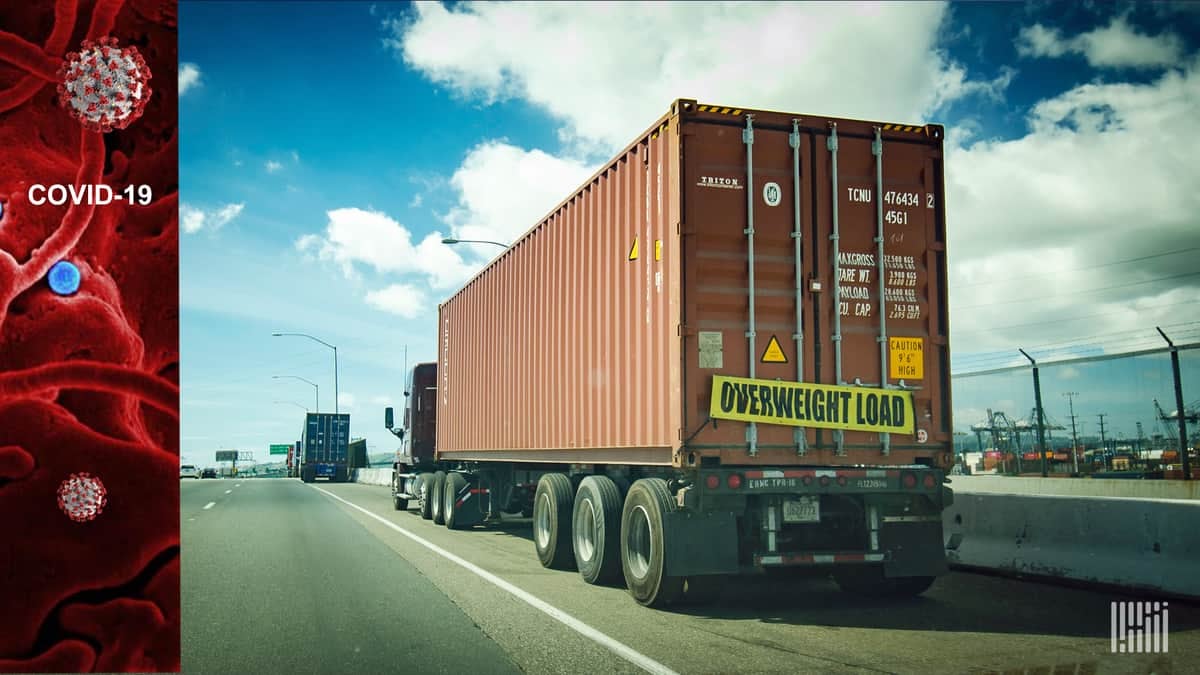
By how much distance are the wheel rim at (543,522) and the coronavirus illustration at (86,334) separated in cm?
840

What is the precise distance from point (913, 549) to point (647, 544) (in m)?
2.32

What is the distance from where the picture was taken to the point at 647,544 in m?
8.84

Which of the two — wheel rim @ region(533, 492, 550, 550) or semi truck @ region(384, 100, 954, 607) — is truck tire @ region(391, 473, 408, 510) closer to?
wheel rim @ region(533, 492, 550, 550)

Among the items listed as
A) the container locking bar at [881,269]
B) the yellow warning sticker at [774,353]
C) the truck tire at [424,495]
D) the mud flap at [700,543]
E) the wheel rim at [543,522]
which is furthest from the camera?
the truck tire at [424,495]

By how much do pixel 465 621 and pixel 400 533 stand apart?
926 cm

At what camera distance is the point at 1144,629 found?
24.3 feet

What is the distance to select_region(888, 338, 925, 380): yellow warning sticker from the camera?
8977mm

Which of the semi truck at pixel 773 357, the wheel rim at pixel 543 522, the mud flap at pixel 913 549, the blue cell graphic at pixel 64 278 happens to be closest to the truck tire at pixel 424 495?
the wheel rim at pixel 543 522

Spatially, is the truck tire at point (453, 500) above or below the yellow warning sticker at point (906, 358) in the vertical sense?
below

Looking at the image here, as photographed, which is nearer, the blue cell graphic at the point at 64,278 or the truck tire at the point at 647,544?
the blue cell graphic at the point at 64,278

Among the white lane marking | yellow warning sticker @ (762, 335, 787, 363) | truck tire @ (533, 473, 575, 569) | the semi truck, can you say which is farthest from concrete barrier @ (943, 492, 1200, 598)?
the white lane marking

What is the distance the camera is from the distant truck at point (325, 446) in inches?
2169

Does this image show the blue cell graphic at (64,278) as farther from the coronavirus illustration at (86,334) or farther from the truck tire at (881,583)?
the truck tire at (881,583)

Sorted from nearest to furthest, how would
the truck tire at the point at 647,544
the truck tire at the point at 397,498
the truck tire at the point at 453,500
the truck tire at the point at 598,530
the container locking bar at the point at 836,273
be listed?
the truck tire at the point at 647,544, the container locking bar at the point at 836,273, the truck tire at the point at 598,530, the truck tire at the point at 453,500, the truck tire at the point at 397,498
